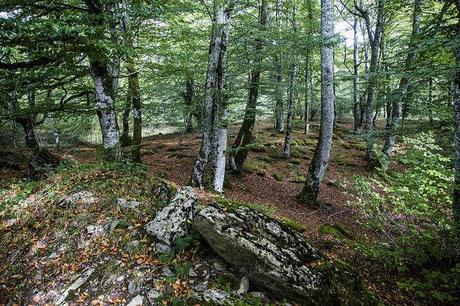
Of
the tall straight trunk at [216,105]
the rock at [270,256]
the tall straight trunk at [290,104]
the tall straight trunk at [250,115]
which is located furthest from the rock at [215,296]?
the tall straight trunk at [290,104]

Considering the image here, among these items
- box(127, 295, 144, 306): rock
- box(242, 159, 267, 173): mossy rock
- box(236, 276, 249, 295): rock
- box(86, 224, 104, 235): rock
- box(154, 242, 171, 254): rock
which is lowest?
box(242, 159, 267, 173): mossy rock

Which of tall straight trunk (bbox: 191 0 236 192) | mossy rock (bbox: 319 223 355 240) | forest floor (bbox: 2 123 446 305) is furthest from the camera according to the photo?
tall straight trunk (bbox: 191 0 236 192)

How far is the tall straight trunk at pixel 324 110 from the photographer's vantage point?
9070mm

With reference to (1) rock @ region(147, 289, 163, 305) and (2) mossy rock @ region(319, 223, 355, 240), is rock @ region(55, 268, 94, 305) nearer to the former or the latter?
(1) rock @ region(147, 289, 163, 305)

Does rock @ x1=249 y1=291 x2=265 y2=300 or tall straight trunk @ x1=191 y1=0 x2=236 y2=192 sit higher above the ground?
tall straight trunk @ x1=191 y1=0 x2=236 y2=192

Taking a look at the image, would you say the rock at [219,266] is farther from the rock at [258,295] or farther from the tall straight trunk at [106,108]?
the tall straight trunk at [106,108]

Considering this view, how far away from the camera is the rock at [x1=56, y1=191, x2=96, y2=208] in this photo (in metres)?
5.85

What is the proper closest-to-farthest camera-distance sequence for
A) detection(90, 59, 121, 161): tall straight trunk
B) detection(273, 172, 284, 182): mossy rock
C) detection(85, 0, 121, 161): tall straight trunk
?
detection(85, 0, 121, 161): tall straight trunk < detection(90, 59, 121, 161): tall straight trunk < detection(273, 172, 284, 182): mossy rock

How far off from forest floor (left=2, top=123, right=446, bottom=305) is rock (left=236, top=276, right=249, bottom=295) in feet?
6.95

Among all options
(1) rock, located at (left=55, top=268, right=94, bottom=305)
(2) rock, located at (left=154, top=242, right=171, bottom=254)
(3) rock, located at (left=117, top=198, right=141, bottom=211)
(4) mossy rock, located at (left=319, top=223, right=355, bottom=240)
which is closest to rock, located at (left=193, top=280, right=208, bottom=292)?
(2) rock, located at (left=154, top=242, right=171, bottom=254)

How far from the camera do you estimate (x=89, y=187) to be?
6.23 m

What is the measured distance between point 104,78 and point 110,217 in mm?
3727

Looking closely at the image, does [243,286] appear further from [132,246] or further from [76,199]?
[76,199]

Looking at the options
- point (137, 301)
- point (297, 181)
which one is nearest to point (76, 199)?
point (137, 301)
